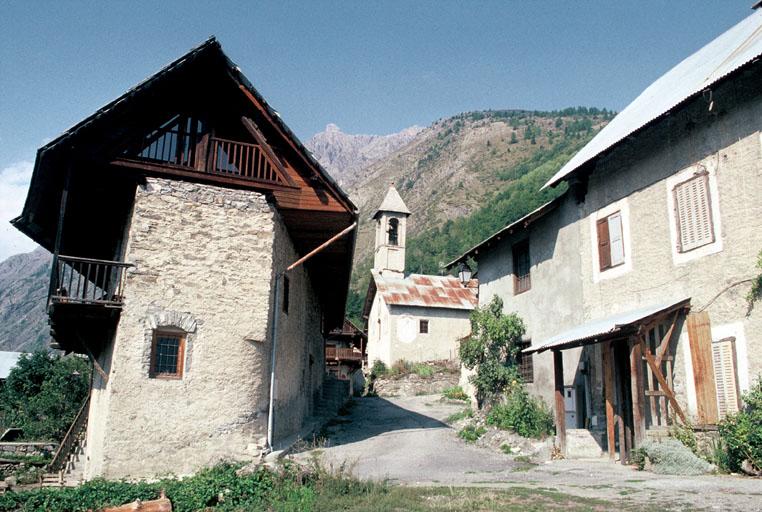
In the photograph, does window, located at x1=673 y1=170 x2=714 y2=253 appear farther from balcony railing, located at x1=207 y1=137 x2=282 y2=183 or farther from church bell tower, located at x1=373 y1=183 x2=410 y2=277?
church bell tower, located at x1=373 y1=183 x2=410 y2=277

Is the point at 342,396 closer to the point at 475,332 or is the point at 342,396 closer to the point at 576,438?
the point at 475,332

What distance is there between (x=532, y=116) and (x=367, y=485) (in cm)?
17695

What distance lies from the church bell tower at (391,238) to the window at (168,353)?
33054mm

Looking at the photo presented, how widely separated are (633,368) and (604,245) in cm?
431

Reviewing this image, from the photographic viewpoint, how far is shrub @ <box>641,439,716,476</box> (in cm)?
1155

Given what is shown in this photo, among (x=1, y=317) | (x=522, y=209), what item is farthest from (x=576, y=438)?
(x=1, y=317)

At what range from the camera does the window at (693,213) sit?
1305cm

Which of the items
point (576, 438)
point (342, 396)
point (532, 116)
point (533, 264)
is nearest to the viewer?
point (576, 438)

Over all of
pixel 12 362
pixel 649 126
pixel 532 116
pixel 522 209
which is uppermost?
pixel 532 116

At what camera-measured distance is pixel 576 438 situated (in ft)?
51.2

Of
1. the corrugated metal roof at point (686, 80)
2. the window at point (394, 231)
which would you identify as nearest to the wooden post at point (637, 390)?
the corrugated metal roof at point (686, 80)

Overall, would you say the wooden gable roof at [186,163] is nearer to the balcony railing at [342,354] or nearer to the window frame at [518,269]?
the window frame at [518,269]

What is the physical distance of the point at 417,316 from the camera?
41.1 metres

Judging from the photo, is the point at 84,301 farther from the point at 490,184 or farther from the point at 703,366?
the point at 490,184
